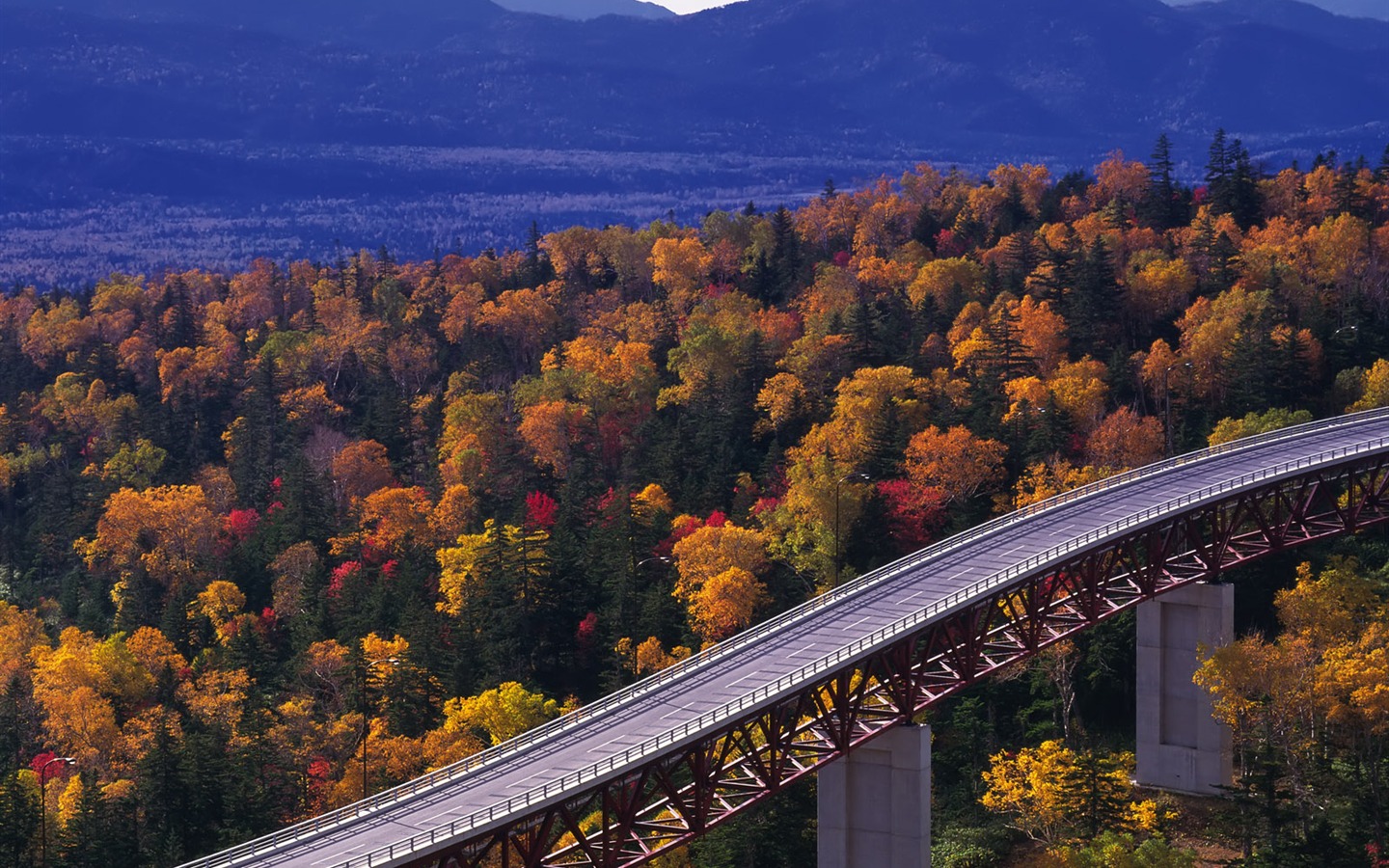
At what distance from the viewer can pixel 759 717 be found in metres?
70.4

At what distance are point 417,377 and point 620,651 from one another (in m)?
79.4

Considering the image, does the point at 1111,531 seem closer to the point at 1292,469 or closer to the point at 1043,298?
the point at 1292,469

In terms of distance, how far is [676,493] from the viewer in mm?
130500

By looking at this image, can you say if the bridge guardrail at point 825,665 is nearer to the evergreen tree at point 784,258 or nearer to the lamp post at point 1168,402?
the lamp post at point 1168,402

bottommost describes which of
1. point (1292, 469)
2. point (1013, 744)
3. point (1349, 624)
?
point (1013, 744)

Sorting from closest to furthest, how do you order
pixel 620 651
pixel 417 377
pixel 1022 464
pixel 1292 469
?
pixel 1292 469 → pixel 620 651 → pixel 1022 464 → pixel 417 377

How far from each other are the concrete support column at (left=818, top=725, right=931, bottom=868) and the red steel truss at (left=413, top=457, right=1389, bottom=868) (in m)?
1.38

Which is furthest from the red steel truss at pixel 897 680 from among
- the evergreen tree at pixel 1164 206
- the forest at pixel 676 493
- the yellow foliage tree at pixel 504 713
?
the evergreen tree at pixel 1164 206

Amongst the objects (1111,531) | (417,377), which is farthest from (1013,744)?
(417,377)

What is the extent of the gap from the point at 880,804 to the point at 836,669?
7.08m

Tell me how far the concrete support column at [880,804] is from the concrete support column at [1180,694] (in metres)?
18.9

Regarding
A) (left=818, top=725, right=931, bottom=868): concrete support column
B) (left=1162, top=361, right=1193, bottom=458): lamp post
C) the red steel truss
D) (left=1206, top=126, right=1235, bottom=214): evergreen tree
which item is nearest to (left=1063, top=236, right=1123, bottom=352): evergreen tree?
(left=1162, top=361, right=1193, bottom=458): lamp post

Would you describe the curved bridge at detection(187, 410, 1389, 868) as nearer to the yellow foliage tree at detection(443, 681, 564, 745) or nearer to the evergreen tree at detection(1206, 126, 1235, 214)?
the yellow foliage tree at detection(443, 681, 564, 745)

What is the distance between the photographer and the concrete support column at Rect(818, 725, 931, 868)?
74.2 metres
